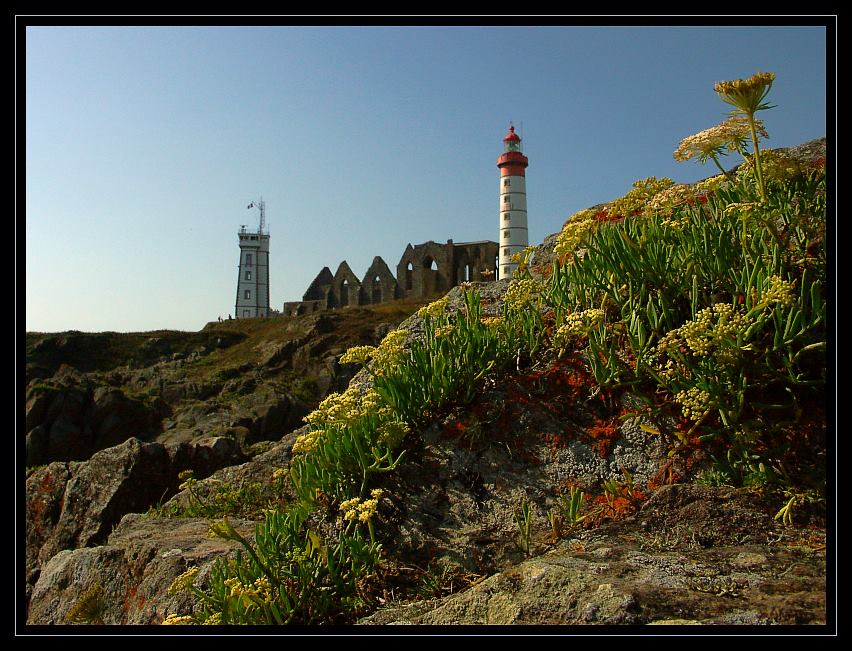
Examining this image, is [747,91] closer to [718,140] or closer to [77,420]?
[718,140]

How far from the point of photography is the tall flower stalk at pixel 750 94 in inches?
138

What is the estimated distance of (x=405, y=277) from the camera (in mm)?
74625

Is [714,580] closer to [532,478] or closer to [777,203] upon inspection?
[532,478]

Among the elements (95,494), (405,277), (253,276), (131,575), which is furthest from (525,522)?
(253,276)

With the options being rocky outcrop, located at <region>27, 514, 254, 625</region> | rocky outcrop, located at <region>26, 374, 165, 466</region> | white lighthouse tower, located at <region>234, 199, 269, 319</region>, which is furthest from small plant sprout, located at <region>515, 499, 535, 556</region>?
white lighthouse tower, located at <region>234, 199, 269, 319</region>

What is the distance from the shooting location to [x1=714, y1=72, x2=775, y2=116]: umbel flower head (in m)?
3.50

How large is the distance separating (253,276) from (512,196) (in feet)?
198

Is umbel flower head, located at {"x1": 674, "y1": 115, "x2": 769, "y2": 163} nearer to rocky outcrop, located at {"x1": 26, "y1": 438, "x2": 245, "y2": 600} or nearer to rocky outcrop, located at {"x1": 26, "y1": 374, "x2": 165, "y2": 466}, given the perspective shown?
rocky outcrop, located at {"x1": 26, "y1": 438, "x2": 245, "y2": 600}

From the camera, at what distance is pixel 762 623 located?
6.81 ft
